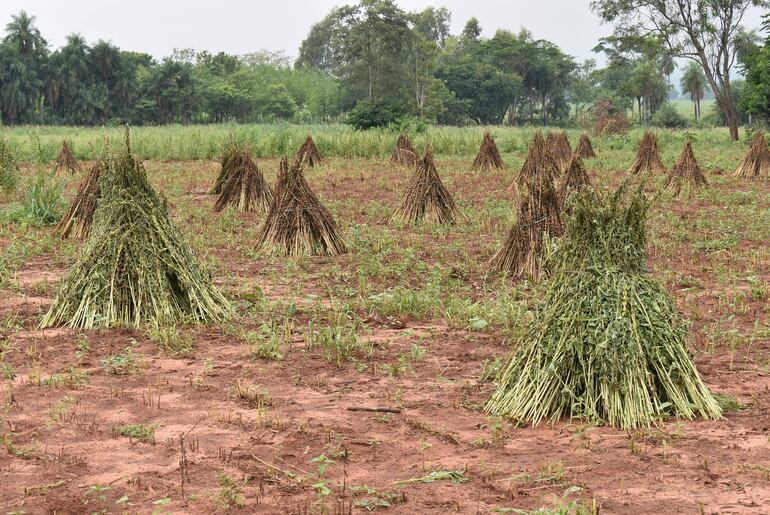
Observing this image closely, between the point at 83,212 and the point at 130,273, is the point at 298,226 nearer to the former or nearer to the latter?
the point at 83,212

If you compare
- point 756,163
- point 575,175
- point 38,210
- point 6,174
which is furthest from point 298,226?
point 756,163

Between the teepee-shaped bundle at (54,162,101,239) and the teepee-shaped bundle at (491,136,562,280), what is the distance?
4.61 metres

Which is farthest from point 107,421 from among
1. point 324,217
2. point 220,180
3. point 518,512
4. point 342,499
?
point 220,180

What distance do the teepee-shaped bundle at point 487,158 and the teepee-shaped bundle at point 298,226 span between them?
9758mm

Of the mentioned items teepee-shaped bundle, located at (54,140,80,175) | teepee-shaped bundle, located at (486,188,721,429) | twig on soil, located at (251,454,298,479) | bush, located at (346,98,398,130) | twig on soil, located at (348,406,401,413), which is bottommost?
twig on soil, located at (251,454,298,479)

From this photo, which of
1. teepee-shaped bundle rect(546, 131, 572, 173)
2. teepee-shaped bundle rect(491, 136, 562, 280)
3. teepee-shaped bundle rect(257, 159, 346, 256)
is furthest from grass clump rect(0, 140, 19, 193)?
teepee-shaped bundle rect(546, 131, 572, 173)

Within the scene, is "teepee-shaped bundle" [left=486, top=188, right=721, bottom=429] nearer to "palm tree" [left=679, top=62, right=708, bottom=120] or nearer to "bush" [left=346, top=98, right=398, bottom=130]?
"bush" [left=346, top=98, right=398, bottom=130]

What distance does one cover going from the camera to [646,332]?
166 inches

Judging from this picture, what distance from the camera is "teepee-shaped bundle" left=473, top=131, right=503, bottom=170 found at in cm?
1858

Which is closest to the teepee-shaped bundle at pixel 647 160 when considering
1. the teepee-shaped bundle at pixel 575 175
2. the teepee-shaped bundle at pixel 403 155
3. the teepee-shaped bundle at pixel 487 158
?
the teepee-shaped bundle at pixel 487 158

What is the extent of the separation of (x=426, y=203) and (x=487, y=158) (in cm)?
767

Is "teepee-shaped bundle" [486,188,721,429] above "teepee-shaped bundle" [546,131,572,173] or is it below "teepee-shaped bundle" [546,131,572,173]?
below

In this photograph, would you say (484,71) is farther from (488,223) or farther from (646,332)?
(646,332)

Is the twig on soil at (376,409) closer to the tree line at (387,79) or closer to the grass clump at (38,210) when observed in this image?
the grass clump at (38,210)
